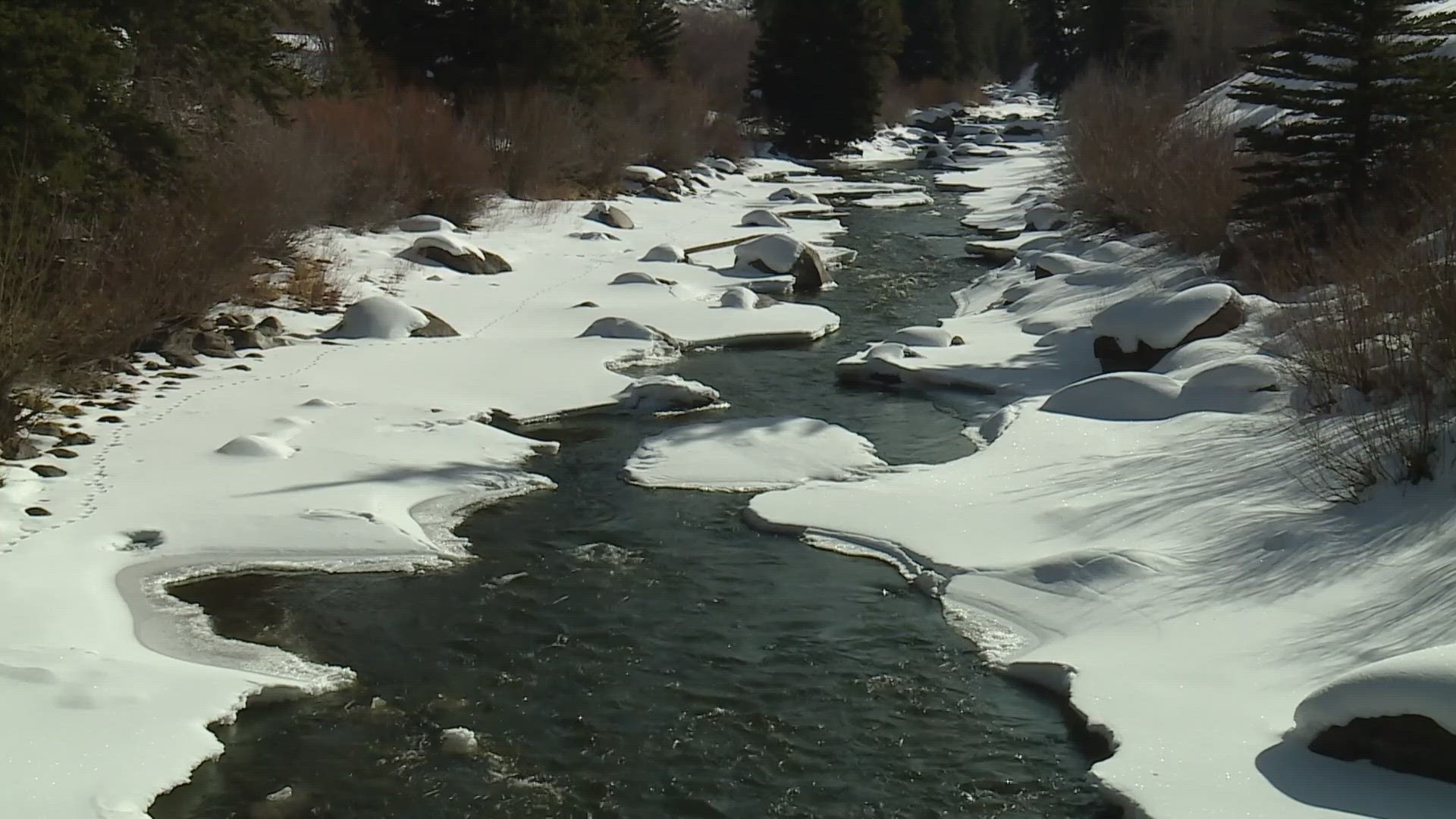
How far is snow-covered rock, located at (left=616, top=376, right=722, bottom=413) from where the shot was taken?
13.6m

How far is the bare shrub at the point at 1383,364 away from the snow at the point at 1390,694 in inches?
109

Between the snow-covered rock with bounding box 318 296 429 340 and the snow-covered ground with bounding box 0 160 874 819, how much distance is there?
0.03m

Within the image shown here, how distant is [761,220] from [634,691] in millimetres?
21535

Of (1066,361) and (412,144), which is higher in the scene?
(412,144)

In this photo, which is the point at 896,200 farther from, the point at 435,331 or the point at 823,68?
the point at 435,331

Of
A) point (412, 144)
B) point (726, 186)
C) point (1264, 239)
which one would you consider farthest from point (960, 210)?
point (1264, 239)

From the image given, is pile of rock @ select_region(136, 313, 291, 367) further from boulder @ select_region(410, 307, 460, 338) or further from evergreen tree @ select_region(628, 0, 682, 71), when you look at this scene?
evergreen tree @ select_region(628, 0, 682, 71)

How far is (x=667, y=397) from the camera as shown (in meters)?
13.6

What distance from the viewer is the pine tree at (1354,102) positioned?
1525 cm

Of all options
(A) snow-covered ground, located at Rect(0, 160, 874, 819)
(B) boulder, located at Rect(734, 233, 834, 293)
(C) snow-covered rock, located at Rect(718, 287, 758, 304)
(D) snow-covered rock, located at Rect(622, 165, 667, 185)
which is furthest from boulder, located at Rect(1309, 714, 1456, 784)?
(D) snow-covered rock, located at Rect(622, 165, 667, 185)

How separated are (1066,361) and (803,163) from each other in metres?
31.0

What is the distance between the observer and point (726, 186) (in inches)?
1415

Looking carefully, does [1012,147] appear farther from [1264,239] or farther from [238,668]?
[238,668]

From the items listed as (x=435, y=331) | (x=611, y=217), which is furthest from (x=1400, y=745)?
(x=611, y=217)
